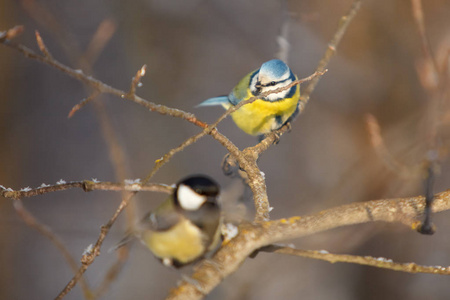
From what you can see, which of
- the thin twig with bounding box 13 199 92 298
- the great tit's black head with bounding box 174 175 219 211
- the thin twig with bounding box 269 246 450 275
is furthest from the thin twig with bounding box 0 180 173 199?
the thin twig with bounding box 269 246 450 275

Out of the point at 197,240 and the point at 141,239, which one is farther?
the point at 141,239

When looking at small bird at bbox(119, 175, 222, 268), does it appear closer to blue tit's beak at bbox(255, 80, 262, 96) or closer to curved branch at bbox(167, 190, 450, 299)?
curved branch at bbox(167, 190, 450, 299)

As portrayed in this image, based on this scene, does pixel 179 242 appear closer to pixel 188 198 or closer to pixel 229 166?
pixel 188 198

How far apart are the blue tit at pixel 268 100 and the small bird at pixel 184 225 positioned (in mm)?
799

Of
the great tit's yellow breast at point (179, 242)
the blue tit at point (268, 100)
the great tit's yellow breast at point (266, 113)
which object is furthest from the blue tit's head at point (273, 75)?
the great tit's yellow breast at point (179, 242)

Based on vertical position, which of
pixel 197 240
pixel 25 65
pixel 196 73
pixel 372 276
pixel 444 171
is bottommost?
pixel 197 240

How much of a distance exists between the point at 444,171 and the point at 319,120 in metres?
1.13

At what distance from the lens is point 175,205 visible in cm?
154

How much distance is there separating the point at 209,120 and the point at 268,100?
2191 millimetres

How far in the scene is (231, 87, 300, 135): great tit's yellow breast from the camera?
2.20m

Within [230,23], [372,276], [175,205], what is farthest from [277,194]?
[175,205]

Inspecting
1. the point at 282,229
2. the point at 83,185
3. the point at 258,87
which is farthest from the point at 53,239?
the point at 258,87

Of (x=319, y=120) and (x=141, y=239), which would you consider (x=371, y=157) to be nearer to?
(x=319, y=120)

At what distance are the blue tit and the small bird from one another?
2.62 feet
